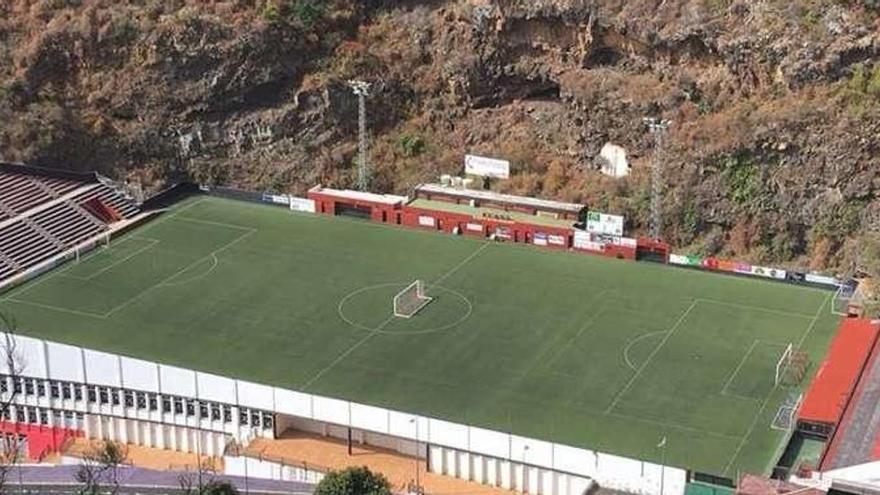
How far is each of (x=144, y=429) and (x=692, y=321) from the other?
23055 mm

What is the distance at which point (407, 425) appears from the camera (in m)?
48.5

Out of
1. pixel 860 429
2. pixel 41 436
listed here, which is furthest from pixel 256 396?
pixel 860 429

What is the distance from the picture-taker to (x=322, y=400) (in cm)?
4966

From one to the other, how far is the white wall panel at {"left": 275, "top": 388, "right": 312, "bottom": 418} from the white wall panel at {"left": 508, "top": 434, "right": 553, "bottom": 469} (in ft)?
26.6

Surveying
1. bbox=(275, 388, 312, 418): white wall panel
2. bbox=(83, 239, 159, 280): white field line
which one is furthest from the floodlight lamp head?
bbox=(275, 388, 312, 418): white wall panel

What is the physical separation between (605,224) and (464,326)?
12.0m

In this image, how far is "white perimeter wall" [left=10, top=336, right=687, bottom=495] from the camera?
45.5 metres

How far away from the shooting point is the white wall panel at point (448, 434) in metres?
47.6

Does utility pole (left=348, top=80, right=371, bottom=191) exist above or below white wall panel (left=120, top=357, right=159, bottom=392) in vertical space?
above

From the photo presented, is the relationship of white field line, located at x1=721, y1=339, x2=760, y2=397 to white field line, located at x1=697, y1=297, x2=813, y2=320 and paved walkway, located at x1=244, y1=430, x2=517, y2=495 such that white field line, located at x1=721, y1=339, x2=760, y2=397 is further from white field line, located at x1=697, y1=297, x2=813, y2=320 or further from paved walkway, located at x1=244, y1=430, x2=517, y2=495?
paved walkway, located at x1=244, y1=430, x2=517, y2=495

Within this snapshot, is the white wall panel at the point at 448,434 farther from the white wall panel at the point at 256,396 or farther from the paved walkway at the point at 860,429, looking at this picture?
the paved walkway at the point at 860,429

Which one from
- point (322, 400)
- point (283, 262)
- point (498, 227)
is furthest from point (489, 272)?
point (322, 400)

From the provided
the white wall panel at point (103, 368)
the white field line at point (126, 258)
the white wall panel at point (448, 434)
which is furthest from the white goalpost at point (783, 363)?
the white field line at point (126, 258)

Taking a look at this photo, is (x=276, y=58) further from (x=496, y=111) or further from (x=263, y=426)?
(x=263, y=426)
